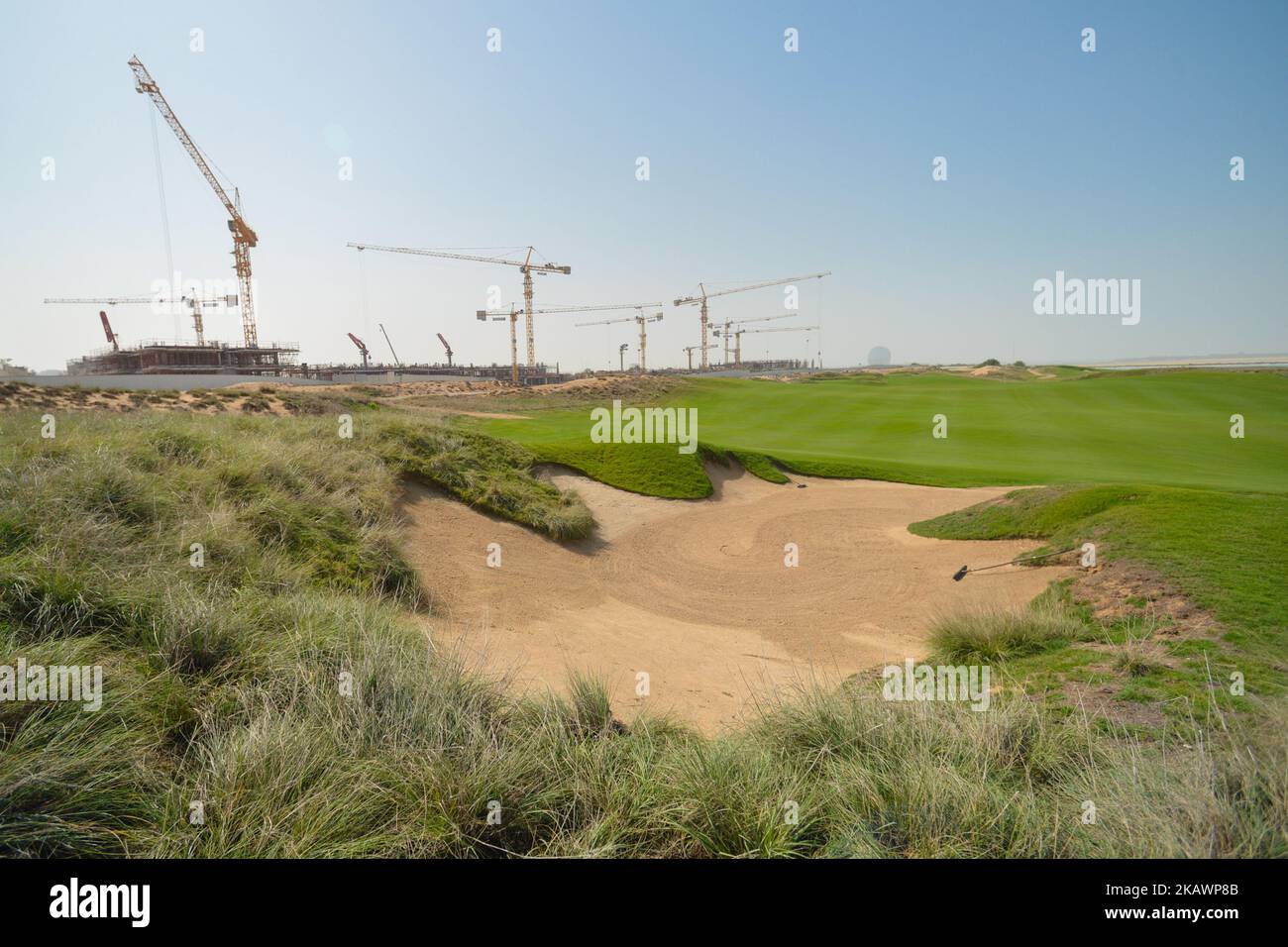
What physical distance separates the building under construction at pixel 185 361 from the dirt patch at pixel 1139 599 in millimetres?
75768

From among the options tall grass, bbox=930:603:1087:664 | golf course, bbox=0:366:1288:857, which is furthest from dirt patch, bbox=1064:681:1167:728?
tall grass, bbox=930:603:1087:664

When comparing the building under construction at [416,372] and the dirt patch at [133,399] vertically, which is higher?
the building under construction at [416,372]

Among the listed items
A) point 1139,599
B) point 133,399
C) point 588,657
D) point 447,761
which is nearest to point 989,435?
point 1139,599

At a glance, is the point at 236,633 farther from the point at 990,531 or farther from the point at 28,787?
the point at 990,531

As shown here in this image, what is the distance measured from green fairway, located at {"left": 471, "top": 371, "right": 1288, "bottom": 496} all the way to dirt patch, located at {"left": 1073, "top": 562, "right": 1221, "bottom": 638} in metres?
9.85

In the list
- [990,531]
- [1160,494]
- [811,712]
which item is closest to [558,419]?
[990,531]

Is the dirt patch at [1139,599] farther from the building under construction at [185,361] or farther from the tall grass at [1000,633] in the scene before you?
the building under construction at [185,361]

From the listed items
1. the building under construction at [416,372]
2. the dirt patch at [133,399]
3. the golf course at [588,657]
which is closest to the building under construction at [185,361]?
the building under construction at [416,372]

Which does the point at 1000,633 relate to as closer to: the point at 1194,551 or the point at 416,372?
the point at 1194,551

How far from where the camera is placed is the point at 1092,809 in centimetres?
299

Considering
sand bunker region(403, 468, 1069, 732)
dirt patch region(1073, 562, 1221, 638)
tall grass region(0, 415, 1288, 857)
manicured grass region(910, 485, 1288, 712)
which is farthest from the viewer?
sand bunker region(403, 468, 1069, 732)

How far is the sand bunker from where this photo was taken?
7738 millimetres

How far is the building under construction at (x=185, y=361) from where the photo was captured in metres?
63.2

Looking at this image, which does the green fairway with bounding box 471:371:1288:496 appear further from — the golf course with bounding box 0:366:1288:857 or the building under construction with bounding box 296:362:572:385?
the building under construction with bounding box 296:362:572:385
